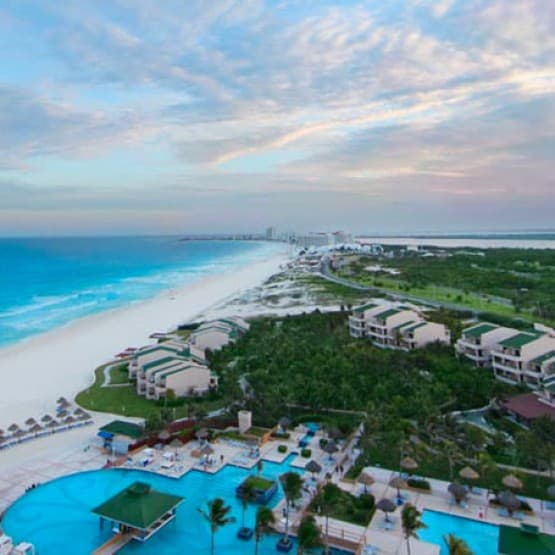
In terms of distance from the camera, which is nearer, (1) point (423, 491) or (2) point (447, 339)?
(1) point (423, 491)

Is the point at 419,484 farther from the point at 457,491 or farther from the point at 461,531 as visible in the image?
the point at 461,531

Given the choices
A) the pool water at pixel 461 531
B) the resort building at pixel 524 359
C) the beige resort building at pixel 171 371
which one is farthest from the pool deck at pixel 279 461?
the resort building at pixel 524 359

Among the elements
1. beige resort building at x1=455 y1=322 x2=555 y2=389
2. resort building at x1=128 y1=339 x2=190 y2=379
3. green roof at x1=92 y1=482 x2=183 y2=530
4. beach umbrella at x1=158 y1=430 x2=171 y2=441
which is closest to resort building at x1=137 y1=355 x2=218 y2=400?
resort building at x1=128 y1=339 x2=190 y2=379

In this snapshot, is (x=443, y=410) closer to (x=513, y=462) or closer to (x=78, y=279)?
(x=513, y=462)

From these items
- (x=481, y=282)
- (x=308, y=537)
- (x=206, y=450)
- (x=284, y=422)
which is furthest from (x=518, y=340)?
(x=481, y=282)

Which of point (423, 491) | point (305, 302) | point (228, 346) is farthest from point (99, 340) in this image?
point (423, 491)
